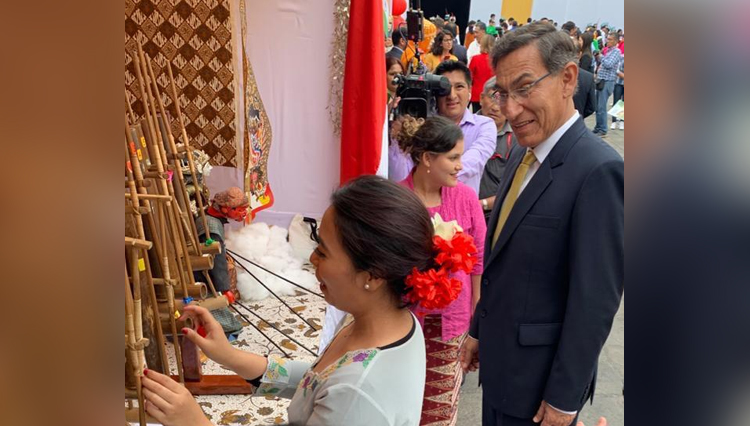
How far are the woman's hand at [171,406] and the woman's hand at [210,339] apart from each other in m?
0.30

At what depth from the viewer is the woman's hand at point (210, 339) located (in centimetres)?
164

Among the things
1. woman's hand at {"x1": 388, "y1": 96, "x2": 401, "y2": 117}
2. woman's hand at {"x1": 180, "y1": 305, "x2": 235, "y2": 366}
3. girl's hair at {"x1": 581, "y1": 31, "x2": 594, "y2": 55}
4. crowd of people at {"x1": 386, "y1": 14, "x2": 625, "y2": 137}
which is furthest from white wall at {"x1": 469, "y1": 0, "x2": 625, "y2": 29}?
woman's hand at {"x1": 180, "y1": 305, "x2": 235, "y2": 366}

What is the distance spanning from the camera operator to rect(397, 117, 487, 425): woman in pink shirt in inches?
28.2

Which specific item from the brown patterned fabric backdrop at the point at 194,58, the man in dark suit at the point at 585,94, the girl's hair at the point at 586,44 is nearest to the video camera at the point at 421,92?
the brown patterned fabric backdrop at the point at 194,58

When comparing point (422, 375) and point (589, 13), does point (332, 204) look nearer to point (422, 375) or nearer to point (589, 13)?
point (422, 375)

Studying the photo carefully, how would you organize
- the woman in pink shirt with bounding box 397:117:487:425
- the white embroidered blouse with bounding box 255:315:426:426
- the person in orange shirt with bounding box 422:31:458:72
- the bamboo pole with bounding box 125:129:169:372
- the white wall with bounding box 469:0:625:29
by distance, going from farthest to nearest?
the white wall with bounding box 469:0:625:29
the person in orange shirt with bounding box 422:31:458:72
the woman in pink shirt with bounding box 397:117:487:425
the bamboo pole with bounding box 125:129:169:372
the white embroidered blouse with bounding box 255:315:426:426

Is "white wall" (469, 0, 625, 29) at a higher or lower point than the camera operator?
higher

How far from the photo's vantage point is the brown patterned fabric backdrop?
13.3 feet

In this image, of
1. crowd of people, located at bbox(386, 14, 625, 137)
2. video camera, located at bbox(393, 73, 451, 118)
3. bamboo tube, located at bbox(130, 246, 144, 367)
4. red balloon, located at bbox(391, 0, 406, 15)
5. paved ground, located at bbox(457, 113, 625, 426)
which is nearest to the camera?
bamboo tube, located at bbox(130, 246, 144, 367)

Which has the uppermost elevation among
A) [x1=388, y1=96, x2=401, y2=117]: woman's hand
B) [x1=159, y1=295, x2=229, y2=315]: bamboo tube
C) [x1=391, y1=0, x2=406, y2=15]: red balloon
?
[x1=391, y1=0, x2=406, y2=15]: red balloon

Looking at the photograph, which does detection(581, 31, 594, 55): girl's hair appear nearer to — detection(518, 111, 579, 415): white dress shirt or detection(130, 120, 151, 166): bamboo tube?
detection(130, 120, 151, 166): bamboo tube
